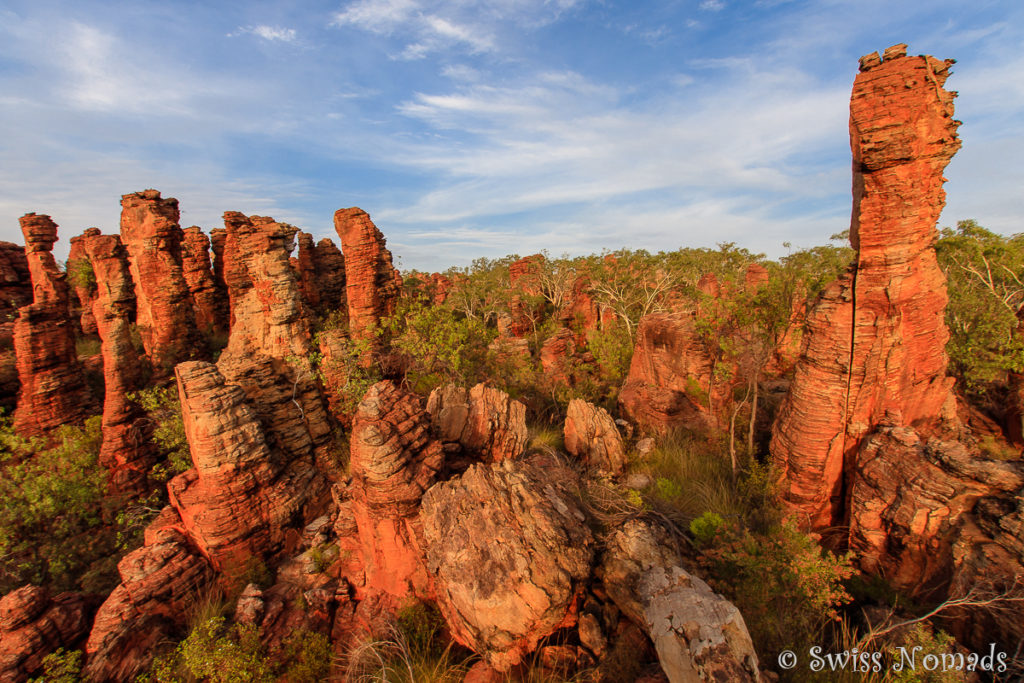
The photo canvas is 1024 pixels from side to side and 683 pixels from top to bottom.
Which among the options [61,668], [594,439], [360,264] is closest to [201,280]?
[360,264]

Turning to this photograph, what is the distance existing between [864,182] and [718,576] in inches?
277

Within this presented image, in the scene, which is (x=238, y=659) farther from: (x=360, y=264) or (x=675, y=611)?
(x=360, y=264)

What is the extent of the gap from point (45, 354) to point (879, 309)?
76.2ft

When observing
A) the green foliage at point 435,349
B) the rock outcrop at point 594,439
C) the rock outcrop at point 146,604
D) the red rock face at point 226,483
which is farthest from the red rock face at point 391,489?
the green foliage at point 435,349

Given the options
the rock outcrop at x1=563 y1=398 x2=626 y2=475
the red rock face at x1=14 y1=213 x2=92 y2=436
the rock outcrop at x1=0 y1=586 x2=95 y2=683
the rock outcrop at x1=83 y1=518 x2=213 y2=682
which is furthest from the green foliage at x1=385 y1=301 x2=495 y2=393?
the red rock face at x1=14 y1=213 x2=92 y2=436

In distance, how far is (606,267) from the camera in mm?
27172

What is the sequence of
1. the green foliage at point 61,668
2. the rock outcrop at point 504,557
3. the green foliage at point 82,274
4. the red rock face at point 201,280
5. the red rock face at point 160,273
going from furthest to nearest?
the green foliage at point 82,274 → the red rock face at point 201,280 → the red rock face at point 160,273 → the green foliage at point 61,668 → the rock outcrop at point 504,557

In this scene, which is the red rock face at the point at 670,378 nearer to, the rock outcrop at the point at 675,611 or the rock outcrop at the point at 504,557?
the rock outcrop at the point at 675,611

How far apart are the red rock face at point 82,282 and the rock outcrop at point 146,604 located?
52.6 ft

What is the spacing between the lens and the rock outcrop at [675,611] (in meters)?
3.90

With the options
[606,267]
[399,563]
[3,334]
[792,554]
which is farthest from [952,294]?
[3,334]

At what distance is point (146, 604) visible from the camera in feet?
23.4

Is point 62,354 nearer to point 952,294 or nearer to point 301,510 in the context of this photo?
point 301,510

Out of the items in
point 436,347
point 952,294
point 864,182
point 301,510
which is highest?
point 864,182
